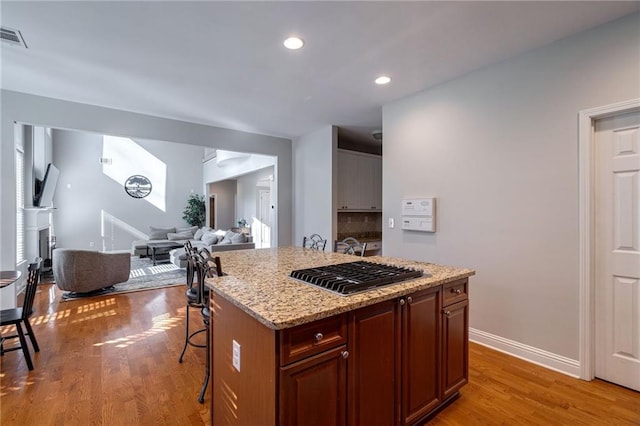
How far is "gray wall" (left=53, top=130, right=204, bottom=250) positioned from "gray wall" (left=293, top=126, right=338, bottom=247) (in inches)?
249

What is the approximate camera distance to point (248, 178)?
33.9 feet

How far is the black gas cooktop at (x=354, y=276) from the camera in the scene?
59.2 inches

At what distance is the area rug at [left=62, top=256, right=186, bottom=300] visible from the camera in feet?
15.7

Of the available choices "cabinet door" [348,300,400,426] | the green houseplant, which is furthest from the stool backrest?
the green houseplant

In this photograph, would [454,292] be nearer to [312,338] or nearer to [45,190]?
[312,338]

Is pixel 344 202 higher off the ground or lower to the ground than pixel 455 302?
higher

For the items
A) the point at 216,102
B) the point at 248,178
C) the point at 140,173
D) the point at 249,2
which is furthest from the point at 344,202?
the point at 140,173

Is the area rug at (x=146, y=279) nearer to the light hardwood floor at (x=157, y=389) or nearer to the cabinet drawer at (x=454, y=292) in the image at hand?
the light hardwood floor at (x=157, y=389)

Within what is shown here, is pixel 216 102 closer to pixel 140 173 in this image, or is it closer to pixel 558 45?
pixel 558 45

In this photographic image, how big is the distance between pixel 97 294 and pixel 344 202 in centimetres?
430

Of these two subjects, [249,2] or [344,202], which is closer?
[249,2]

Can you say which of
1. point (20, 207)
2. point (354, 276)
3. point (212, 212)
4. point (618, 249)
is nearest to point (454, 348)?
point (354, 276)

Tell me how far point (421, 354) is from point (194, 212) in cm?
983

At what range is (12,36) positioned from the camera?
7.80ft
